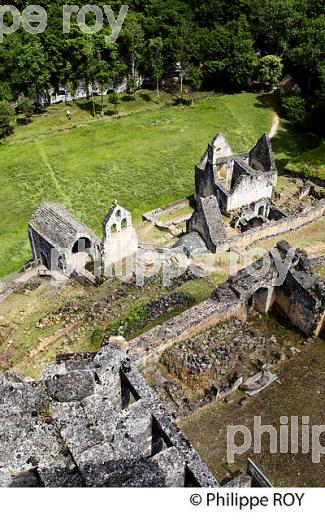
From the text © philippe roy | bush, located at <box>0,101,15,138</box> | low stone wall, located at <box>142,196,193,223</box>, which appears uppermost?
the text © philippe roy

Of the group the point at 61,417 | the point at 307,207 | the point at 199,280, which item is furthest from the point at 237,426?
the point at 307,207

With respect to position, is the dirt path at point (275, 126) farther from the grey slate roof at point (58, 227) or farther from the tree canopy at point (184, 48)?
the grey slate roof at point (58, 227)

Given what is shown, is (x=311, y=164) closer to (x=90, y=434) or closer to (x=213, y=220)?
(x=213, y=220)

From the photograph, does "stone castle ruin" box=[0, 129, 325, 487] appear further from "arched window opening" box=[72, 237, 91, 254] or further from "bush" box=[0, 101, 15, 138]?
"bush" box=[0, 101, 15, 138]

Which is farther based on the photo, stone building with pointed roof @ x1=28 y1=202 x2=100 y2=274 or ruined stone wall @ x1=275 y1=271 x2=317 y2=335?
stone building with pointed roof @ x1=28 y1=202 x2=100 y2=274

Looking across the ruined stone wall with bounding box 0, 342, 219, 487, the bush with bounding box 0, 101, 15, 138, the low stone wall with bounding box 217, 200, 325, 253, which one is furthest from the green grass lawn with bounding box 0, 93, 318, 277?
the ruined stone wall with bounding box 0, 342, 219, 487

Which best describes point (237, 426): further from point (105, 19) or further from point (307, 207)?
point (105, 19)

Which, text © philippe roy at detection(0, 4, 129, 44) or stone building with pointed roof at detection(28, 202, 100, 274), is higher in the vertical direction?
text © philippe roy at detection(0, 4, 129, 44)

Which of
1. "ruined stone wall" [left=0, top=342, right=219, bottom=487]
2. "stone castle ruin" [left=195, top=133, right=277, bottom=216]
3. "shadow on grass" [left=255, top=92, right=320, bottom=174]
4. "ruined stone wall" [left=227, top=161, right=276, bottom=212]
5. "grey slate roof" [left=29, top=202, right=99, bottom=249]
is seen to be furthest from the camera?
"shadow on grass" [left=255, top=92, right=320, bottom=174]
